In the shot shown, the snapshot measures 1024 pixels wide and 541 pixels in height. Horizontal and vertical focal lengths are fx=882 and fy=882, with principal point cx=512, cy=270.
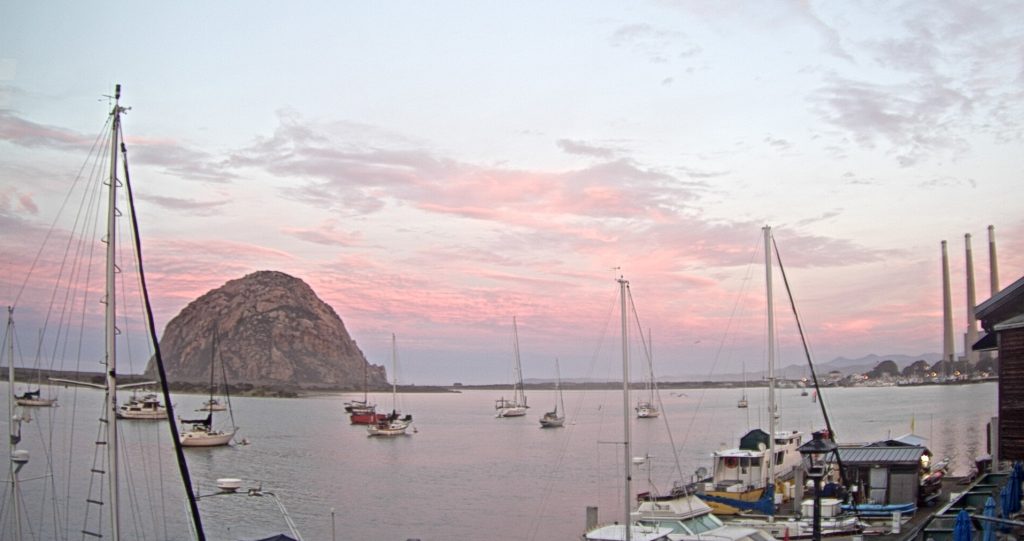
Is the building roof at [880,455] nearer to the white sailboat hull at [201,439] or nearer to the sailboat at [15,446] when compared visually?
the sailboat at [15,446]

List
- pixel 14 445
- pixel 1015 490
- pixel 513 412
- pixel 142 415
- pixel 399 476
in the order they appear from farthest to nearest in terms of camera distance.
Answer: pixel 513 412, pixel 142 415, pixel 399 476, pixel 14 445, pixel 1015 490

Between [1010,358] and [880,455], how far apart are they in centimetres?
1329

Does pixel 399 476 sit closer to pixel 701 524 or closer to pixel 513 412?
pixel 701 524

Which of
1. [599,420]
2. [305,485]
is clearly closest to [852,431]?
[599,420]

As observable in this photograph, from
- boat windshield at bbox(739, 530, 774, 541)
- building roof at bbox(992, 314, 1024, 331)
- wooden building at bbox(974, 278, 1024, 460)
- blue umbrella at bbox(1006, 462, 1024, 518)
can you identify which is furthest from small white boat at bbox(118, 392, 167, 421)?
blue umbrella at bbox(1006, 462, 1024, 518)

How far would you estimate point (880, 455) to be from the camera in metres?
37.2

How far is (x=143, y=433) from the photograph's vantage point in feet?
367

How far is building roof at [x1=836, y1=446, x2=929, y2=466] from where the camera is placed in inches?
1431

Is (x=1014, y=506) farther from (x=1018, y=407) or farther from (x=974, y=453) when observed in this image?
(x=974, y=453)

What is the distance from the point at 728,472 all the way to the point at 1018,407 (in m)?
21.1

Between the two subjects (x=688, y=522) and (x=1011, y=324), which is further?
(x=688, y=522)

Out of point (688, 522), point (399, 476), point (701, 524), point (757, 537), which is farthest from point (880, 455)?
point (399, 476)

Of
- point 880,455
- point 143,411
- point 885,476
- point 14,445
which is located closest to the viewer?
point 14,445

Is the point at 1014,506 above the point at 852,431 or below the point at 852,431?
above
